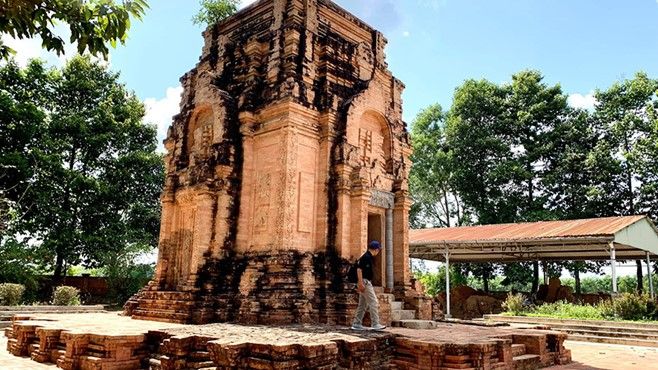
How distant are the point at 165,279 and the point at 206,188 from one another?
2.75 m

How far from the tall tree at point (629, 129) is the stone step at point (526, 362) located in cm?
2237

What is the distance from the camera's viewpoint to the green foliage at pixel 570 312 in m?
15.6

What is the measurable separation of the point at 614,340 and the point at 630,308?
2.59 m

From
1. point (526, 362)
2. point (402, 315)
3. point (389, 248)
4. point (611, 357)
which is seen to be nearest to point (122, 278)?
point (389, 248)

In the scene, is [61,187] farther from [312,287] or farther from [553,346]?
[553,346]

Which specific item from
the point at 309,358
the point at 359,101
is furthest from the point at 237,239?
the point at 309,358

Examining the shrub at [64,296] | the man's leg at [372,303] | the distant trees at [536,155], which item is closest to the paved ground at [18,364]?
the man's leg at [372,303]

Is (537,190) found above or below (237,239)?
above

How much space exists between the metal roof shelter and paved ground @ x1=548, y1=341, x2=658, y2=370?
15.9ft

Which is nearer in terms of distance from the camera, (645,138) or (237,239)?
(237,239)

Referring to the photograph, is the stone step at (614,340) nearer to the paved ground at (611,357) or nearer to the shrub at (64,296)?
the paved ground at (611,357)

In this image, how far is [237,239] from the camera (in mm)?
10070

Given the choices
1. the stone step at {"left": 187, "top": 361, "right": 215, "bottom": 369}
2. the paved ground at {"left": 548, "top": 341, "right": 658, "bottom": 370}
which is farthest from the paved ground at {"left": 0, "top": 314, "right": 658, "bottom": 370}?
the stone step at {"left": 187, "top": 361, "right": 215, "bottom": 369}

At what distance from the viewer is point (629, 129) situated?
88.2ft
